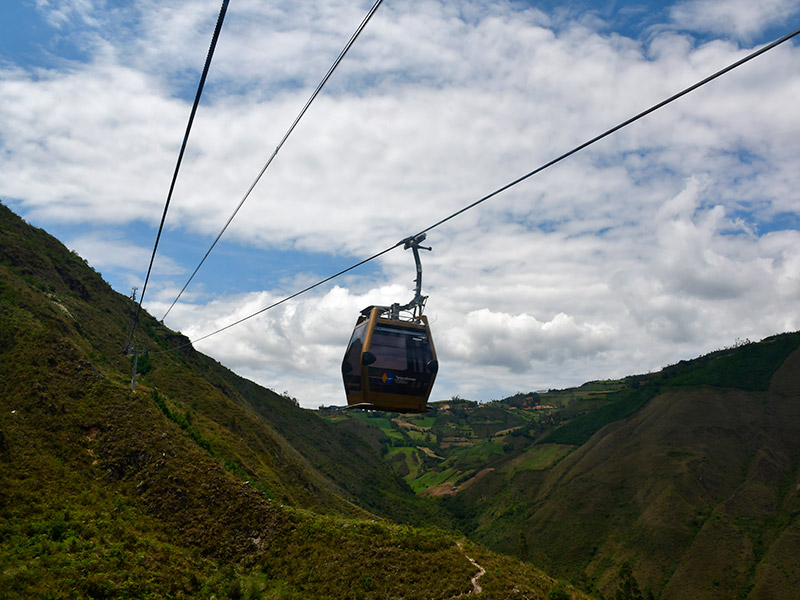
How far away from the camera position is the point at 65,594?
886 inches

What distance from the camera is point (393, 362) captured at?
20188 mm

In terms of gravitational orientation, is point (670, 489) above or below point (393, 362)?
below

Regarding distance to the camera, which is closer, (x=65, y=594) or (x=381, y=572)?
(x=65, y=594)

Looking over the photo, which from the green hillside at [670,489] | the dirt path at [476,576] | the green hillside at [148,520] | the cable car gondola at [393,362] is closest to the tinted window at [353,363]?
the cable car gondola at [393,362]

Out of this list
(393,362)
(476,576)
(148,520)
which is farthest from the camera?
(148,520)

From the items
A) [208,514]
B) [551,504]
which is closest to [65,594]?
[208,514]

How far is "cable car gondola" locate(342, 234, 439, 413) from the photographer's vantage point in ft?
65.8

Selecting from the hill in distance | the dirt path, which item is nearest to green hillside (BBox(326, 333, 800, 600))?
the hill in distance

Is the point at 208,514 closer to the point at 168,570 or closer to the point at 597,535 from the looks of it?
the point at 168,570

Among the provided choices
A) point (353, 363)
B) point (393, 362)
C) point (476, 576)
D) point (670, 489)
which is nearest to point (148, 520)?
point (476, 576)

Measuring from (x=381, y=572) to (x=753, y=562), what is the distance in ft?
274

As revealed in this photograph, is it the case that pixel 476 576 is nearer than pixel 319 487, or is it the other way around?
pixel 476 576

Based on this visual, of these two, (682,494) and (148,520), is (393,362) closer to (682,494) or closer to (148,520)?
(148,520)

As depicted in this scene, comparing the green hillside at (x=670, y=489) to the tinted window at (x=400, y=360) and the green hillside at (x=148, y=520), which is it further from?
the tinted window at (x=400, y=360)
